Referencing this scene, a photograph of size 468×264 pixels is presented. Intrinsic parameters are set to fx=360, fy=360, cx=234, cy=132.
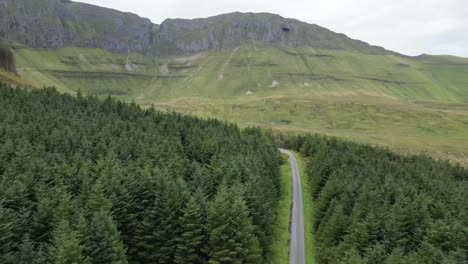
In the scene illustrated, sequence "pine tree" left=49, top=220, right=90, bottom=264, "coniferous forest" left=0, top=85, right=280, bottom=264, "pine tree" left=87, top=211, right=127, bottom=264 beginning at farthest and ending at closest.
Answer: "coniferous forest" left=0, top=85, right=280, bottom=264, "pine tree" left=87, top=211, right=127, bottom=264, "pine tree" left=49, top=220, right=90, bottom=264

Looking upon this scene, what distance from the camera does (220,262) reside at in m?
39.2

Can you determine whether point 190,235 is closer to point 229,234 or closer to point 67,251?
point 229,234

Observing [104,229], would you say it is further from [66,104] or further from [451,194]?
[66,104]

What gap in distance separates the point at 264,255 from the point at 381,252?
17330 mm

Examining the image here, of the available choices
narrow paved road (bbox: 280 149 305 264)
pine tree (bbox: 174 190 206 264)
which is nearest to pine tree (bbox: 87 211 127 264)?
pine tree (bbox: 174 190 206 264)

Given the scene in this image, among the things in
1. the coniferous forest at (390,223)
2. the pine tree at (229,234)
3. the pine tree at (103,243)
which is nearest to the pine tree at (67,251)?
the pine tree at (103,243)

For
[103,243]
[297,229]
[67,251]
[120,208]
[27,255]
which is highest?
[67,251]

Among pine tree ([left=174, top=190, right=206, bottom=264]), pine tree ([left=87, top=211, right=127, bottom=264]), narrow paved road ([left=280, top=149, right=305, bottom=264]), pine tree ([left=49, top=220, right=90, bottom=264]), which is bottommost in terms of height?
narrow paved road ([left=280, top=149, right=305, bottom=264])

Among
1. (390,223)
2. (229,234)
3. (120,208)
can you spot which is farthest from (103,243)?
(390,223)

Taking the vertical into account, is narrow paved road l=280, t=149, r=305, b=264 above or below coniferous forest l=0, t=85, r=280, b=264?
below

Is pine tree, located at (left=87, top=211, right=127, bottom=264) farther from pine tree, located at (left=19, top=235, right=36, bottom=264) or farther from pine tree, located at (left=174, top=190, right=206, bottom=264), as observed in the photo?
pine tree, located at (left=174, top=190, right=206, bottom=264)

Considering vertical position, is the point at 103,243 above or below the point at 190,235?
above

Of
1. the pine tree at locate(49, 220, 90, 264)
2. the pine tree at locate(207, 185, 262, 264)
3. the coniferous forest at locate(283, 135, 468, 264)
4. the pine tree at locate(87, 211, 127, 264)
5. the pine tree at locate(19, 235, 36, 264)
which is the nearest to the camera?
the pine tree at locate(49, 220, 90, 264)

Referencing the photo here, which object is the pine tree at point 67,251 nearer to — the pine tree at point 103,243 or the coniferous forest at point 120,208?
the coniferous forest at point 120,208
